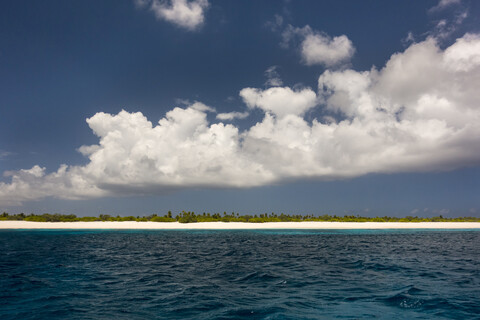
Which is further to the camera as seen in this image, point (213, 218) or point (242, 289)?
point (213, 218)

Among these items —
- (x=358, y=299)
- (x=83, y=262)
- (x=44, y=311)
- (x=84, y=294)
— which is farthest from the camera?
(x=83, y=262)

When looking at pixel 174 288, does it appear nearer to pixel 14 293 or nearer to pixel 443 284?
pixel 14 293

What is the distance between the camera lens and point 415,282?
1770cm

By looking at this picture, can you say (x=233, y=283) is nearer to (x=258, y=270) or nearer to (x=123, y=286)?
(x=258, y=270)

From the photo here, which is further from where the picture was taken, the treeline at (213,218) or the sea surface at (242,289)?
the treeline at (213,218)

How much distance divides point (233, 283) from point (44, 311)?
380 inches

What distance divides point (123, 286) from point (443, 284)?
1890 cm

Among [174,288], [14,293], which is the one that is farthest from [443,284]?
[14,293]

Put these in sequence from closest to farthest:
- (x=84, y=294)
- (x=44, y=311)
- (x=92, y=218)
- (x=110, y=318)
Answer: (x=110, y=318) → (x=44, y=311) → (x=84, y=294) → (x=92, y=218)

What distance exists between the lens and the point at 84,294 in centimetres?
1527

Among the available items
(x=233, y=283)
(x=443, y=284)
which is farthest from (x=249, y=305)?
(x=443, y=284)

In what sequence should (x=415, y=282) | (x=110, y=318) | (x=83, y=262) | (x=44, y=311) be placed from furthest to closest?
1. (x=83, y=262)
2. (x=415, y=282)
3. (x=44, y=311)
4. (x=110, y=318)

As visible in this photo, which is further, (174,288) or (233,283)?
(233,283)

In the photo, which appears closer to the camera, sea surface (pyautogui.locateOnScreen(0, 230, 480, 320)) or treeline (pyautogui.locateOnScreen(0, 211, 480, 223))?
sea surface (pyautogui.locateOnScreen(0, 230, 480, 320))
